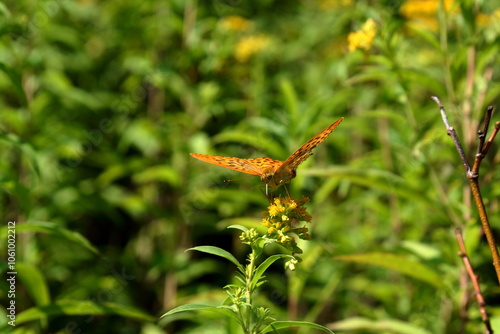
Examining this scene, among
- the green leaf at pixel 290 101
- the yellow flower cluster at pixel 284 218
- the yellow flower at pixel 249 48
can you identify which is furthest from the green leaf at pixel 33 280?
the yellow flower at pixel 249 48

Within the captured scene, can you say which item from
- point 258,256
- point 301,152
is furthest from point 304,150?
point 258,256

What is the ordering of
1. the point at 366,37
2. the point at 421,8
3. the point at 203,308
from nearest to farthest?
the point at 203,308 < the point at 366,37 < the point at 421,8

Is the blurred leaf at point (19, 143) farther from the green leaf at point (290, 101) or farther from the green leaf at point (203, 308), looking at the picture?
the green leaf at point (290, 101)

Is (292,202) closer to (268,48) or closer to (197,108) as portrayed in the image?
(197,108)

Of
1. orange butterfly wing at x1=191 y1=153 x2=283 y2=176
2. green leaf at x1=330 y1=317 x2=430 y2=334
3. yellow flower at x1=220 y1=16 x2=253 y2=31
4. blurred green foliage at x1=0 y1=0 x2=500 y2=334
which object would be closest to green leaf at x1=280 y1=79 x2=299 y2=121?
blurred green foliage at x1=0 y1=0 x2=500 y2=334

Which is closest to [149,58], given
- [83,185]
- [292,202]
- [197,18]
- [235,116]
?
[197,18]

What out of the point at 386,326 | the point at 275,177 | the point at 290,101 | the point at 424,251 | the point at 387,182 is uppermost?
the point at 275,177

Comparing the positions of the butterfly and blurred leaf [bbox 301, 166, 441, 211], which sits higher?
the butterfly

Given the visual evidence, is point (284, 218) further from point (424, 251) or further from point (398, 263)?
point (424, 251)

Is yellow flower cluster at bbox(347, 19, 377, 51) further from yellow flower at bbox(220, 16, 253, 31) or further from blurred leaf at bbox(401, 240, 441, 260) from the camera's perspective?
yellow flower at bbox(220, 16, 253, 31)
